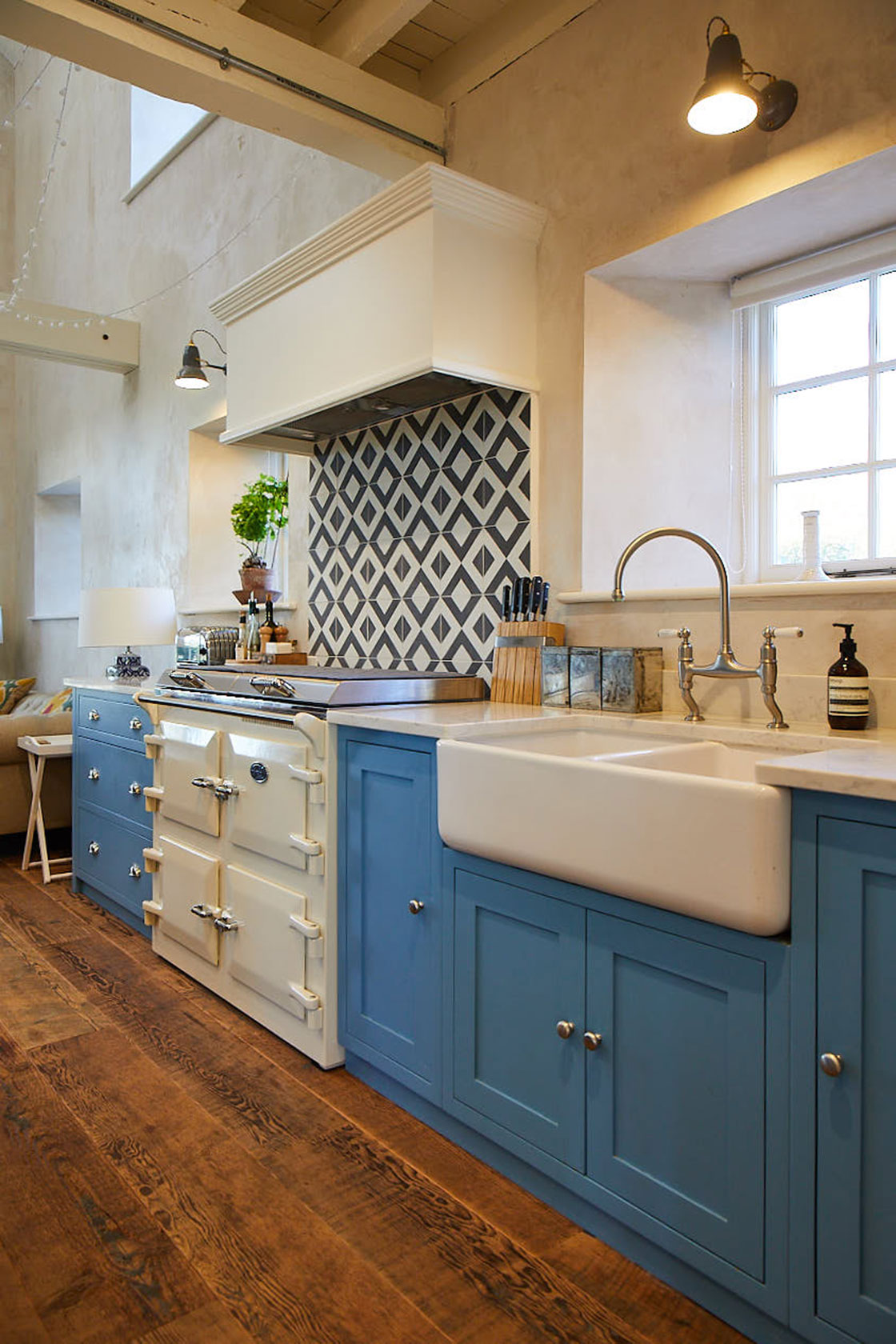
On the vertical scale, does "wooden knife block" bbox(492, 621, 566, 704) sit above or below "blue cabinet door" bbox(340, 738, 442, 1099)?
above

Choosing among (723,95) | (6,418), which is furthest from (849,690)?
(6,418)

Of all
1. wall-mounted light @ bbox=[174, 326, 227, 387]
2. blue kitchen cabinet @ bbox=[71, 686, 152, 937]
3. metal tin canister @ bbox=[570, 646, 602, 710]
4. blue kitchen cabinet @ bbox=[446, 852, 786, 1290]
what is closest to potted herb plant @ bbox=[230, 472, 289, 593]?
wall-mounted light @ bbox=[174, 326, 227, 387]

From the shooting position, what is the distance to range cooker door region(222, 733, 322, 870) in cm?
227

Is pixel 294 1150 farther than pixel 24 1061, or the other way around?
pixel 24 1061

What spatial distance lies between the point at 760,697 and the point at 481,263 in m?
1.38

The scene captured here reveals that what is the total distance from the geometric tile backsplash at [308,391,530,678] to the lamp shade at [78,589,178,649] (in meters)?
1.01

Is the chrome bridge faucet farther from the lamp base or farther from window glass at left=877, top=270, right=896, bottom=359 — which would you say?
the lamp base

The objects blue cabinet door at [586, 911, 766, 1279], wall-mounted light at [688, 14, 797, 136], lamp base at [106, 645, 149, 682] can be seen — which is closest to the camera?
blue cabinet door at [586, 911, 766, 1279]

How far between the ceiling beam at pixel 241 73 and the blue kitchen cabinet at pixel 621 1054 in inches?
90.6

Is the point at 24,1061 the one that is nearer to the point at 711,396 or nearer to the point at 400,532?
the point at 400,532

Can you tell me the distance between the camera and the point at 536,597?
2541mm

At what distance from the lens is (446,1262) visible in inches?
61.3

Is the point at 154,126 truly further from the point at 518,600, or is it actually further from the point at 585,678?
the point at 585,678

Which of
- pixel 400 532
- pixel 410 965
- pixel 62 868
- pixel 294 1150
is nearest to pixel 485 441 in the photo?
pixel 400 532
